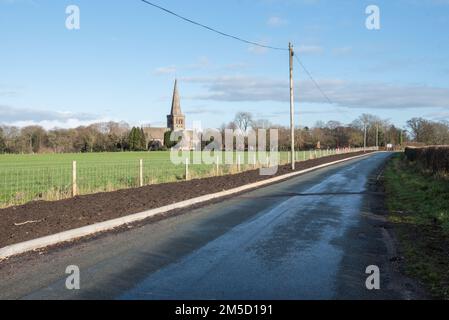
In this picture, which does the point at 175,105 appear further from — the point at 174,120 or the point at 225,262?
the point at 225,262

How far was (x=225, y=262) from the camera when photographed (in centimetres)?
694

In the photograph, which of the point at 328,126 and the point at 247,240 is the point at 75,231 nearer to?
the point at 247,240

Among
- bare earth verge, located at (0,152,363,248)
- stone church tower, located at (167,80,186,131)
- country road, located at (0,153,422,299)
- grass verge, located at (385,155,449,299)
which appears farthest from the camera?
stone church tower, located at (167,80,186,131)

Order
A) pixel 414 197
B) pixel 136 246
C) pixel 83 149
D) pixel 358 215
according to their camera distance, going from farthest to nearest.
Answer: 1. pixel 83 149
2. pixel 414 197
3. pixel 358 215
4. pixel 136 246

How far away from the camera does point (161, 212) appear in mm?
12539

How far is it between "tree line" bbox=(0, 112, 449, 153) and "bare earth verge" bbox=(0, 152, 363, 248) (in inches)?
3028

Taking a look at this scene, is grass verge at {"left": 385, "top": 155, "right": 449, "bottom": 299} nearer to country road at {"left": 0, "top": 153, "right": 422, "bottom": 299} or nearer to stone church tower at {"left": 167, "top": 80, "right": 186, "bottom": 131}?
country road at {"left": 0, "top": 153, "right": 422, "bottom": 299}

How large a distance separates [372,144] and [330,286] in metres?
144

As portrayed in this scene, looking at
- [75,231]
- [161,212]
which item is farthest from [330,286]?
[161,212]

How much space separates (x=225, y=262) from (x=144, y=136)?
112m

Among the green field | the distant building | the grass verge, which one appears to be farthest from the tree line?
the grass verge

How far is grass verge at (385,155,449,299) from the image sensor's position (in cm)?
621

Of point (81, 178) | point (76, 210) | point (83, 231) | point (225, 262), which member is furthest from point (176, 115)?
point (225, 262)
